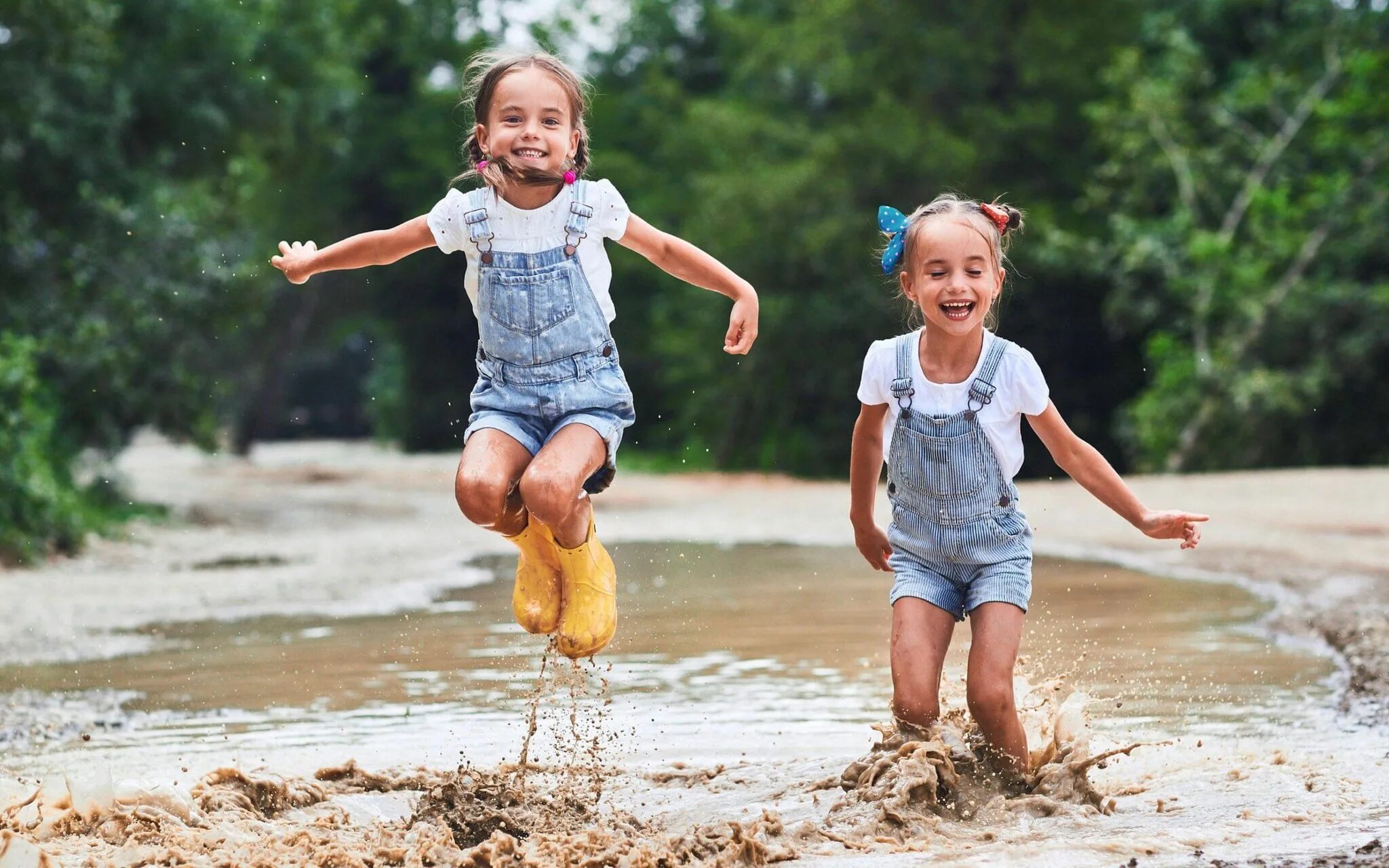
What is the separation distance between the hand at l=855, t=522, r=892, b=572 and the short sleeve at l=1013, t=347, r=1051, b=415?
570mm

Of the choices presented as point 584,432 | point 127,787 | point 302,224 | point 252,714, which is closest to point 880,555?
point 584,432

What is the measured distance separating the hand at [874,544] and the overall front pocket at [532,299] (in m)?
1.09

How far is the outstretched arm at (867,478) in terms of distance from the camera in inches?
185

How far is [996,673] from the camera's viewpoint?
4441mm

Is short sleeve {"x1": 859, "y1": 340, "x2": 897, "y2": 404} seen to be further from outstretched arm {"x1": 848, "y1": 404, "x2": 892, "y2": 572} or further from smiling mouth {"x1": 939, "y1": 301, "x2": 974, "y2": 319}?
smiling mouth {"x1": 939, "y1": 301, "x2": 974, "y2": 319}

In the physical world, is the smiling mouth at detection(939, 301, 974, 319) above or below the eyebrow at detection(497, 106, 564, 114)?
below

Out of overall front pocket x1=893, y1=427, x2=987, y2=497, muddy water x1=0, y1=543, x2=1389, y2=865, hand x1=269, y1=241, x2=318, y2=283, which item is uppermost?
hand x1=269, y1=241, x2=318, y2=283

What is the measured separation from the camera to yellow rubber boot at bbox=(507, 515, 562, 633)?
458cm

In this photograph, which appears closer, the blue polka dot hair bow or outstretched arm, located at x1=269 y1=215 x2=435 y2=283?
outstretched arm, located at x1=269 y1=215 x2=435 y2=283

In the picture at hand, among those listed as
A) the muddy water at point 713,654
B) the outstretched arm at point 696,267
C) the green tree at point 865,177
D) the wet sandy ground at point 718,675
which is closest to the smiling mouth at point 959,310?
the outstretched arm at point 696,267

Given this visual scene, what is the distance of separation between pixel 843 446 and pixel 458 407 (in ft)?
36.8

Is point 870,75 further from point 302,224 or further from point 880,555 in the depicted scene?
point 880,555

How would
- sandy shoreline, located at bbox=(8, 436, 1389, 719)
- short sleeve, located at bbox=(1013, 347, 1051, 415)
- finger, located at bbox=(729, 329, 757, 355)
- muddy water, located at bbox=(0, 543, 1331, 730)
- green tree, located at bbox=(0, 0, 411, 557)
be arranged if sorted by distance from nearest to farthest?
finger, located at bbox=(729, 329, 757, 355), short sleeve, located at bbox=(1013, 347, 1051, 415), muddy water, located at bbox=(0, 543, 1331, 730), sandy shoreline, located at bbox=(8, 436, 1389, 719), green tree, located at bbox=(0, 0, 411, 557)

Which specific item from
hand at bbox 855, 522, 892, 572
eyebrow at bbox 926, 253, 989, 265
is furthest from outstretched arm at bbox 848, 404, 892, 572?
eyebrow at bbox 926, 253, 989, 265
